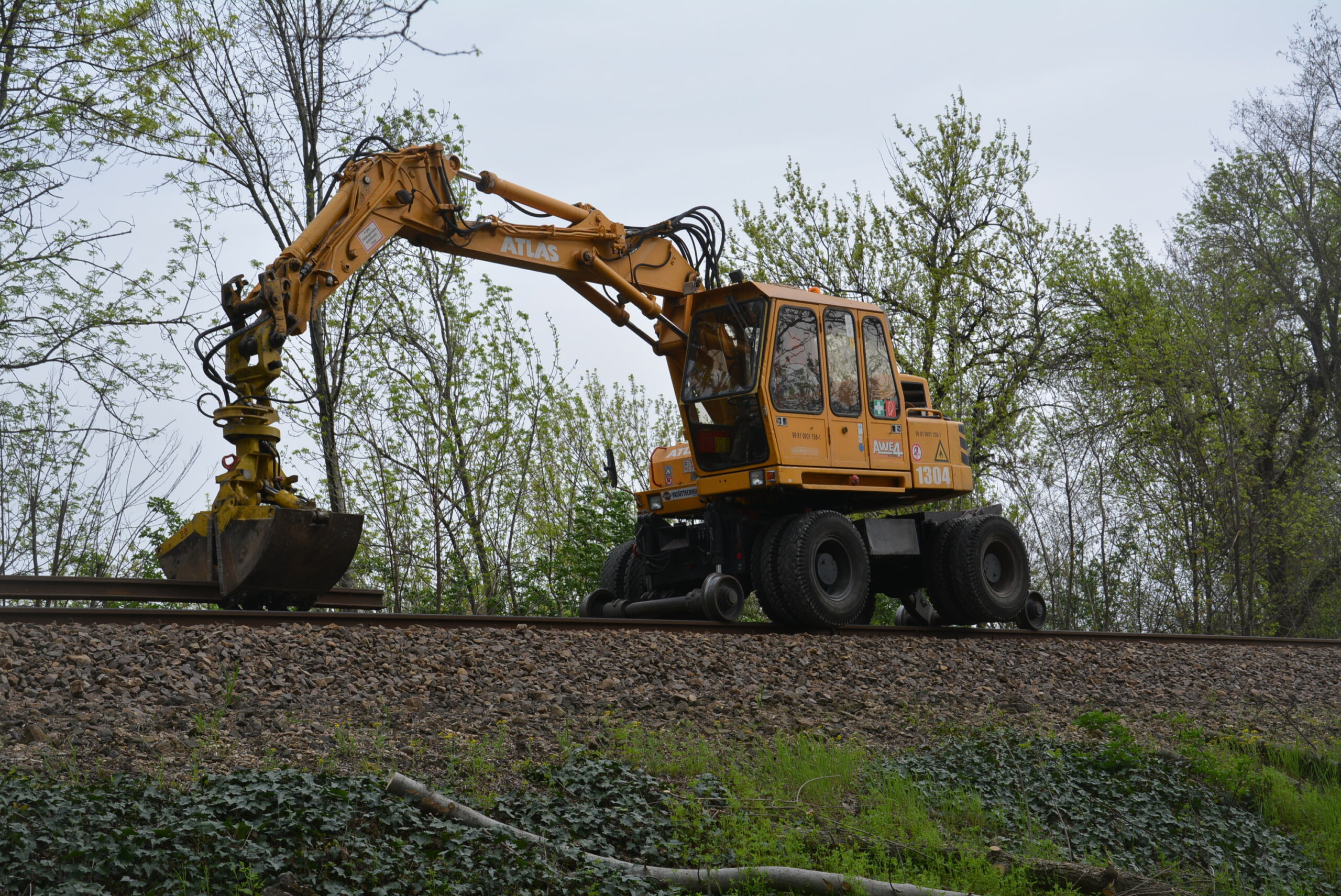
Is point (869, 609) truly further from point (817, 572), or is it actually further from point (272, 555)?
point (272, 555)

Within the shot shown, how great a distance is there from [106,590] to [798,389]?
20.4ft

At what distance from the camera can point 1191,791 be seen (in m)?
6.63

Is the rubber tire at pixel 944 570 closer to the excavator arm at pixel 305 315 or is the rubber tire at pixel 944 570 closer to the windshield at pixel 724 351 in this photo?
the windshield at pixel 724 351

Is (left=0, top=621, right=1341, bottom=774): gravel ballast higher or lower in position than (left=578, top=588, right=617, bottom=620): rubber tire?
lower

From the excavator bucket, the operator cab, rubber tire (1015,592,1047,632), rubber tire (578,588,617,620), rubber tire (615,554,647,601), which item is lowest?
rubber tire (1015,592,1047,632)

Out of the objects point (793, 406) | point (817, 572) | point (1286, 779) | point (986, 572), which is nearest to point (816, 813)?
point (1286, 779)

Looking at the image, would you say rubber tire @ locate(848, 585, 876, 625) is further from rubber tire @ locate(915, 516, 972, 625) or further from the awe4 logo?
the awe4 logo

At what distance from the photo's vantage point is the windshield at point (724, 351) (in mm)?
10625

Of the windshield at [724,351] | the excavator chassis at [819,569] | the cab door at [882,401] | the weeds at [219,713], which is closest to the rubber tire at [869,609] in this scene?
the excavator chassis at [819,569]

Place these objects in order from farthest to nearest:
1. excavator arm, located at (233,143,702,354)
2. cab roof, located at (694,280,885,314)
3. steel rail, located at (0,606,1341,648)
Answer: cab roof, located at (694,280,885,314), excavator arm, located at (233,143,702,354), steel rail, located at (0,606,1341,648)

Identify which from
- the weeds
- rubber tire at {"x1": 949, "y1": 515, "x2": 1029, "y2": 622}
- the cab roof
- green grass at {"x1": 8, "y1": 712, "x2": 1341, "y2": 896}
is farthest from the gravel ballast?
the cab roof

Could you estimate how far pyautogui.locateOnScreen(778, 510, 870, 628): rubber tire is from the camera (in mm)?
10070

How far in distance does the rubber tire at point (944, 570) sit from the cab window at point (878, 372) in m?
1.50

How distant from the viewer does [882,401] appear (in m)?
11.3
